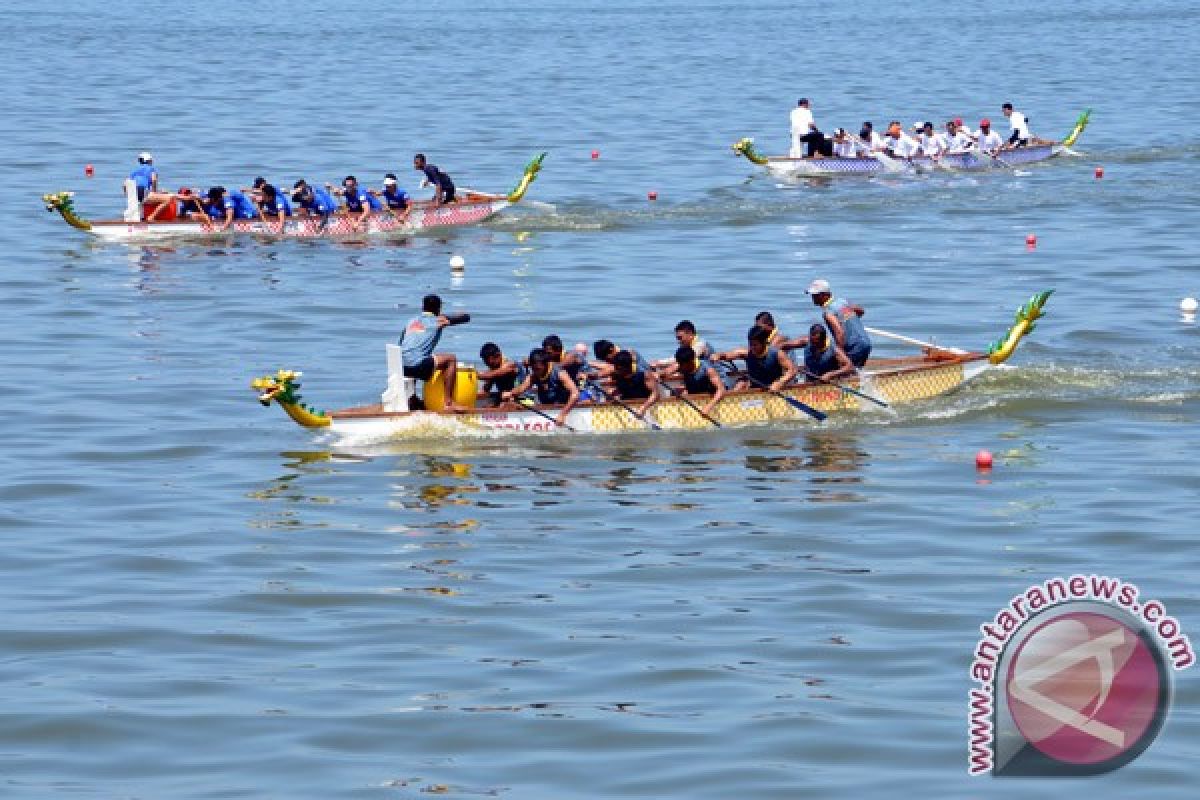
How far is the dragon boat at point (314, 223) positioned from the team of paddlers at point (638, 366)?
1787 cm

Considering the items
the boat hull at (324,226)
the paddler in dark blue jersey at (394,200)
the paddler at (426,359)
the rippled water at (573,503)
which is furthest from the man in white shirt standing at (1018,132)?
the paddler at (426,359)

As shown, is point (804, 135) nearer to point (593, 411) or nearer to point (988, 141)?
point (988, 141)

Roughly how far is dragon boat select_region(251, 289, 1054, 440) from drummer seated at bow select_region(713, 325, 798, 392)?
19cm

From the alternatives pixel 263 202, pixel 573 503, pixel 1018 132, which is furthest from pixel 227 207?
pixel 1018 132

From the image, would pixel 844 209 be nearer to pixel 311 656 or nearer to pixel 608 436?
pixel 608 436

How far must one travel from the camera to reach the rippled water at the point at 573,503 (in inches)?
734

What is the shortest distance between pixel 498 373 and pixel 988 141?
3186 centimetres

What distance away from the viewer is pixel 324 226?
4738 centimetres

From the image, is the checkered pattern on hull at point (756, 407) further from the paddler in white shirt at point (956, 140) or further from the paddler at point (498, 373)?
the paddler in white shirt at point (956, 140)

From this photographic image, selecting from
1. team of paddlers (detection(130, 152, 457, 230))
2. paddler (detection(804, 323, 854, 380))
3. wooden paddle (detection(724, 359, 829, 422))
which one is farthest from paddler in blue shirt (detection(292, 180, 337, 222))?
paddler (detection(804, 323, 854, 380))

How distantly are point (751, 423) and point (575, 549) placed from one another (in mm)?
5933

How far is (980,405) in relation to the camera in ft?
103

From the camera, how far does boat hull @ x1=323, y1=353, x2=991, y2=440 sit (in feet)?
93.7

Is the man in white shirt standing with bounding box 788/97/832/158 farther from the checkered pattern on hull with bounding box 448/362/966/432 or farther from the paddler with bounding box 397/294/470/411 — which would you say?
the paddler with bounding box 397/294/470/411
